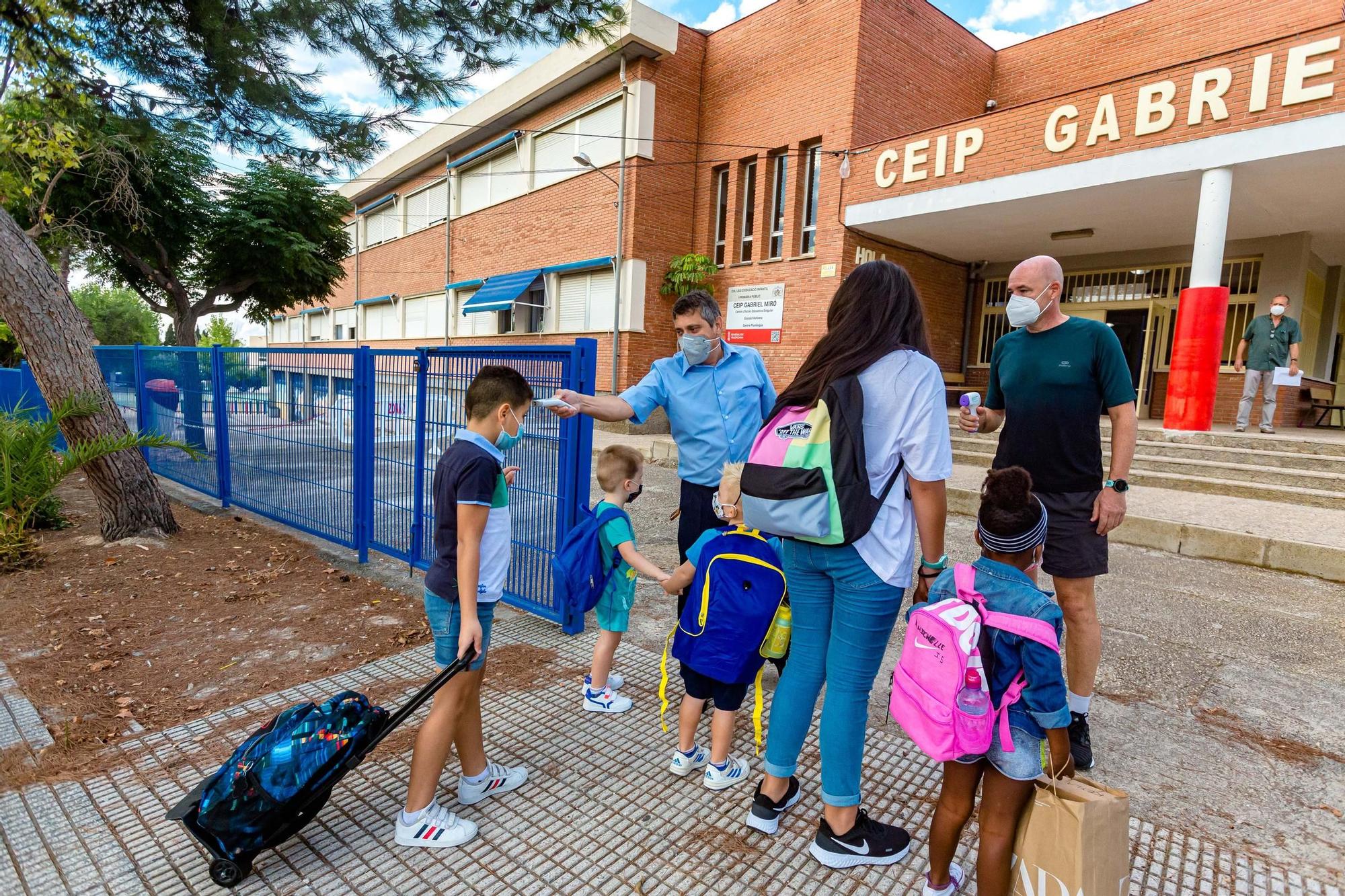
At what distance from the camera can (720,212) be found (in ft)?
53.0

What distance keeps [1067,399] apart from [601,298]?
47.6 ft

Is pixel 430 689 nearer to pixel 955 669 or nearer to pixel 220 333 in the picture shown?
pixel 955 669

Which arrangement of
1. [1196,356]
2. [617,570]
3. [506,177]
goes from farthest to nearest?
[506,177] → [1196,356] → [617,570]

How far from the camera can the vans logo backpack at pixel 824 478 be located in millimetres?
2084

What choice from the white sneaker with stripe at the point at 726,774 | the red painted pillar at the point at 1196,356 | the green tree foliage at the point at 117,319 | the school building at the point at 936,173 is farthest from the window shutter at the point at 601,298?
the green tree foliage at the point at 117,319

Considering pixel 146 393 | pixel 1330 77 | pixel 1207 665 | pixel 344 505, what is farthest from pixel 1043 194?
pixel 146 393

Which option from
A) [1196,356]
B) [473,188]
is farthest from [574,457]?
[473,188]

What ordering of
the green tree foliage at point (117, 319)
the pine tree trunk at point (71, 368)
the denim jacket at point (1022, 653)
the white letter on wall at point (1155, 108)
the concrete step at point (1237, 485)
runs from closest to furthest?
the denim jacket at point (1022, 653) < the pine tree trunk at point (71, 368) < the concrete step at point (1237, 485) < the white letter on wall at point (1155, 108) < the green tree foliage at point (117, 319)

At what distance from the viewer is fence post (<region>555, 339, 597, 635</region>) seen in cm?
388

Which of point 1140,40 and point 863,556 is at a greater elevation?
point 1140,40

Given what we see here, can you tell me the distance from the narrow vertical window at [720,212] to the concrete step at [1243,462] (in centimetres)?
930

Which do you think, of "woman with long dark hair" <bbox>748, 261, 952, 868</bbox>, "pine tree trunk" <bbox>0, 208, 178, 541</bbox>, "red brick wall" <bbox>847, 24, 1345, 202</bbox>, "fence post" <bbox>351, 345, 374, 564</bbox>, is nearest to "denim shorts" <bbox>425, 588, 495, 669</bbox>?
"woman with long dark hair" <bbox>748, 261, 952, 868</bbox>

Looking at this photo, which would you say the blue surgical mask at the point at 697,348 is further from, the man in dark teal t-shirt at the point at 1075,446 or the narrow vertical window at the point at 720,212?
the narrow vertical window at the point at 720,212

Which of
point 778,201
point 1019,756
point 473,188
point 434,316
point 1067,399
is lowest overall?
point 1019,756
